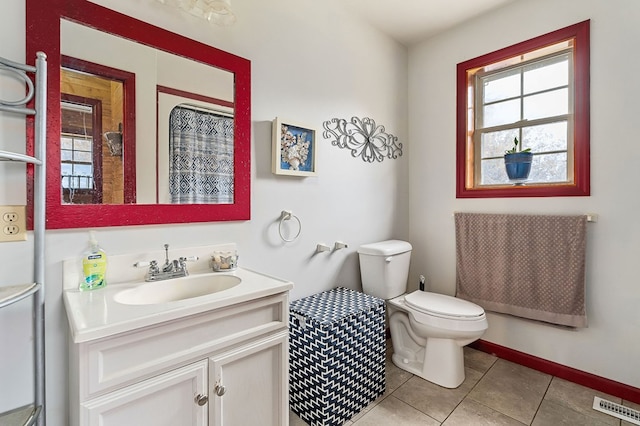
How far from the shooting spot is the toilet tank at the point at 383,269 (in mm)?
2111

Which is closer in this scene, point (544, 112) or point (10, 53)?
point (10, 53)

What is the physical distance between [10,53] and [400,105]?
2.45 metres

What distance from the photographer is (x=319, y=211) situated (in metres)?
2.01

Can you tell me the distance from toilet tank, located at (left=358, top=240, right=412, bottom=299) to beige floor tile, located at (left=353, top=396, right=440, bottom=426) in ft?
2.12

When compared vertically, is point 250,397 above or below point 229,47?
below

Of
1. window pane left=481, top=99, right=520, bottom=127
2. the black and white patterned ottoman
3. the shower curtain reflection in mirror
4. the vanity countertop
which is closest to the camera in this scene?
the vanity countertop

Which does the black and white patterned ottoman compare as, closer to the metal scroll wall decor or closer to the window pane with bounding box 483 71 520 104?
the metal scroll wall decor

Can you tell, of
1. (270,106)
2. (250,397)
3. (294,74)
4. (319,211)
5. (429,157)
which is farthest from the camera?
(429,157)

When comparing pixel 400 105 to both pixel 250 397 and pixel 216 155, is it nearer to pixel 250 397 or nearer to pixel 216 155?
pixel 216 155

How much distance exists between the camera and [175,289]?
1313 mm

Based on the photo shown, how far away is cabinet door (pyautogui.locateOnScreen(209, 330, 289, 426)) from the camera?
107cm

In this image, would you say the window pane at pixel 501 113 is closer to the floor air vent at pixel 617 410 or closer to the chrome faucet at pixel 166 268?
the floor air vent at pixel 617 410

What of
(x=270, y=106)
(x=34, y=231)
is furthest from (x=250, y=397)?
(x=270, y=106)

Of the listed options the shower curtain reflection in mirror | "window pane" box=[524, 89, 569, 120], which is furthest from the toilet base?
"window pane" box=[524, 89, 569, 120]
